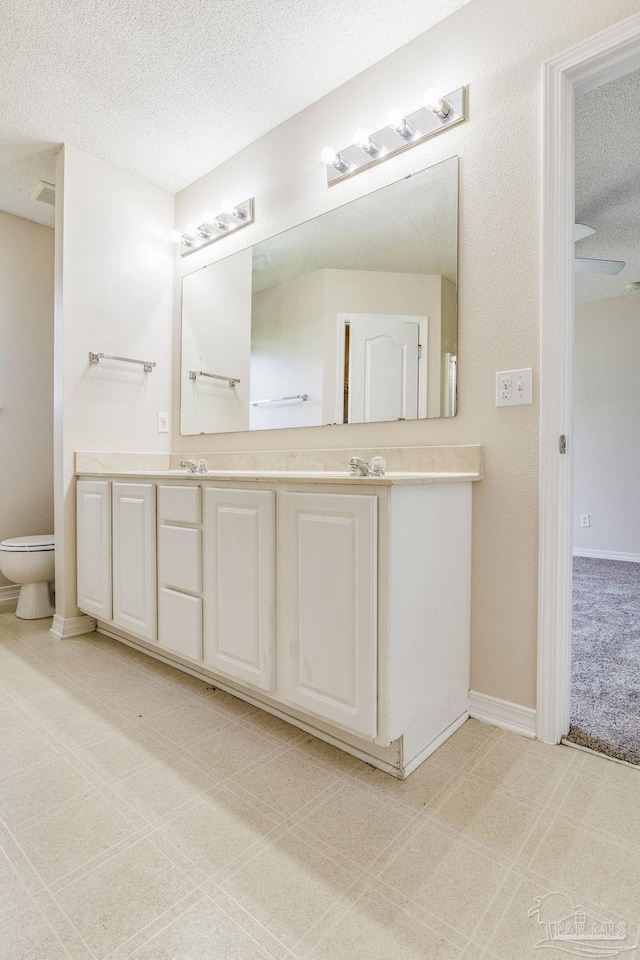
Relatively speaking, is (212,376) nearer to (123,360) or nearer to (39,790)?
(123,360)

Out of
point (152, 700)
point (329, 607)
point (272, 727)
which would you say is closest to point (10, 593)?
point (152, 700)

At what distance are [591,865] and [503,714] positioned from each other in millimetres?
543

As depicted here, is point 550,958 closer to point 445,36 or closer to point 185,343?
point 445,36

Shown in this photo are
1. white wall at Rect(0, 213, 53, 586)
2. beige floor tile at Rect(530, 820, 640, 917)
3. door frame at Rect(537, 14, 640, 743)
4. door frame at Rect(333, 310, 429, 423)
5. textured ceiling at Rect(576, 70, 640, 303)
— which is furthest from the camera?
white wall at Rect(0, 213, 53, 586)

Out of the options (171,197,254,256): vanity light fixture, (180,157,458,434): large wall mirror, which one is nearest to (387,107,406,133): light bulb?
(180,157,458,434): large wall mirror

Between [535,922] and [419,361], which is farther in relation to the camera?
[419,361]

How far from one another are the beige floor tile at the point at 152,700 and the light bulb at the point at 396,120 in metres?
2.09

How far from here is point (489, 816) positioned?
113cm

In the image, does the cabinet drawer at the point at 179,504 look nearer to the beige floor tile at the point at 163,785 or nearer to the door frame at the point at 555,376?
the beige floor tile at the point at 163,785

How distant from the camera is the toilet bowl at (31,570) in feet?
8.23

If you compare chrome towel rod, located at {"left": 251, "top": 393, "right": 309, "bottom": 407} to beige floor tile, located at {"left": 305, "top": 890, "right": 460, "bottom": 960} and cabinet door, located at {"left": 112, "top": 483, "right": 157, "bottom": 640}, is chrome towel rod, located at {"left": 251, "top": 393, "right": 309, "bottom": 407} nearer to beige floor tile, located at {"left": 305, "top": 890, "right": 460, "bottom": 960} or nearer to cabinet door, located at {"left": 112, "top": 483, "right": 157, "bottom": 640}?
cabinet door, located at {"left": 112, "top": 483, "right": 157, "bottom": 640}

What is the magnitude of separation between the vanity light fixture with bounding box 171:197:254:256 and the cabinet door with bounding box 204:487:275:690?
1.47m

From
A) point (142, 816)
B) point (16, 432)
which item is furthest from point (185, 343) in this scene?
point (142, 816)

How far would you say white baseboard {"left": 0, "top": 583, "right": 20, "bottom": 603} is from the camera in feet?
9.21
